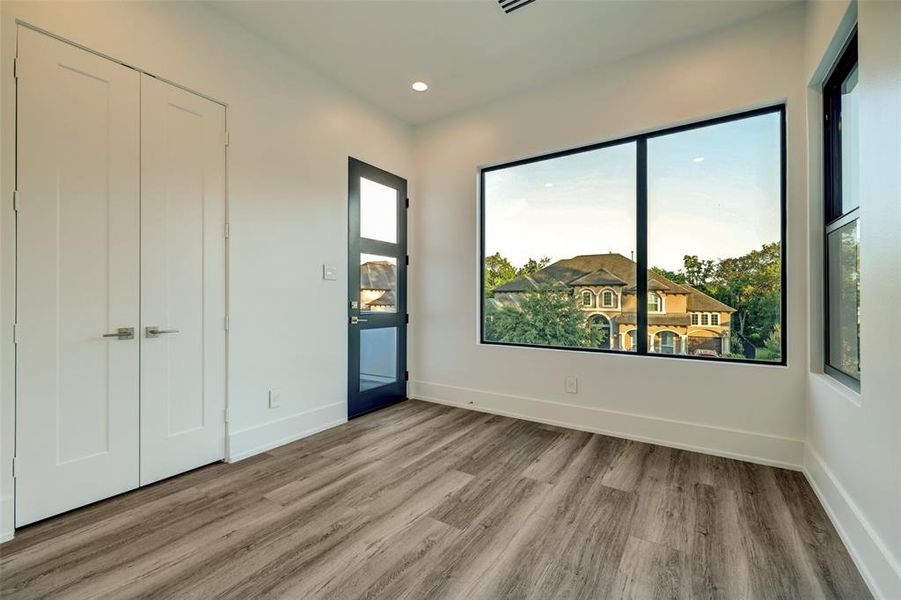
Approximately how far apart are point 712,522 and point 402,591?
5.18 feet

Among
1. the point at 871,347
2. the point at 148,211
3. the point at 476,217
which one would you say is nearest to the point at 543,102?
the point at 476,217

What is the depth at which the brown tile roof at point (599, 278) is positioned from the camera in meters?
2.96

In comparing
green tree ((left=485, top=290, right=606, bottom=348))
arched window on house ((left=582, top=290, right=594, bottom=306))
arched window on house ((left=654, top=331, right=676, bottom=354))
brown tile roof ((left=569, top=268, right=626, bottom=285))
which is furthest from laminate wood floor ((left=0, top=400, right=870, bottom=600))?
brown tile roof ((left=569, top=268, right=626, bottom=285))

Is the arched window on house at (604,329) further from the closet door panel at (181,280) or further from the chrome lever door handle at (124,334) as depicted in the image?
the chrome lever door handle at (124,334)

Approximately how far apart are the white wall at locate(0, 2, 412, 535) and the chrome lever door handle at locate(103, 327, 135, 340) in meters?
0.40

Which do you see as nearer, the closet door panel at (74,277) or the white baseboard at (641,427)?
the closet door panel at (74,277)

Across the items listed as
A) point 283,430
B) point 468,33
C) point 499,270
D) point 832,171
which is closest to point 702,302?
point 832,171

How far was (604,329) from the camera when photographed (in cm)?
333

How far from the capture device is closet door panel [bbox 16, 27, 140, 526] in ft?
6.17

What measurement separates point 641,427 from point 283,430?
2806mm

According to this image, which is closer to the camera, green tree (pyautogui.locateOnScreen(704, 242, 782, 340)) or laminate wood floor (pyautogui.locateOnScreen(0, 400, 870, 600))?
laminate wood floor (pyautogui.locateOnScreen(0, 400, 870, 600))

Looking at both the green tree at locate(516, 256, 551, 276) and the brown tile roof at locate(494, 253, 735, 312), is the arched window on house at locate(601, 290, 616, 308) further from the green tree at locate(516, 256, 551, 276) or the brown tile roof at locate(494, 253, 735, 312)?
the green tree at locate(516, 256, 551, 276)

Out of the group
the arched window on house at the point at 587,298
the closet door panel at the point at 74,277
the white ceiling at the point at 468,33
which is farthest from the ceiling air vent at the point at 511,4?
the closet door panel at the point at 74,277

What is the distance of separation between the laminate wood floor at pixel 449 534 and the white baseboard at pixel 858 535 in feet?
0.16
